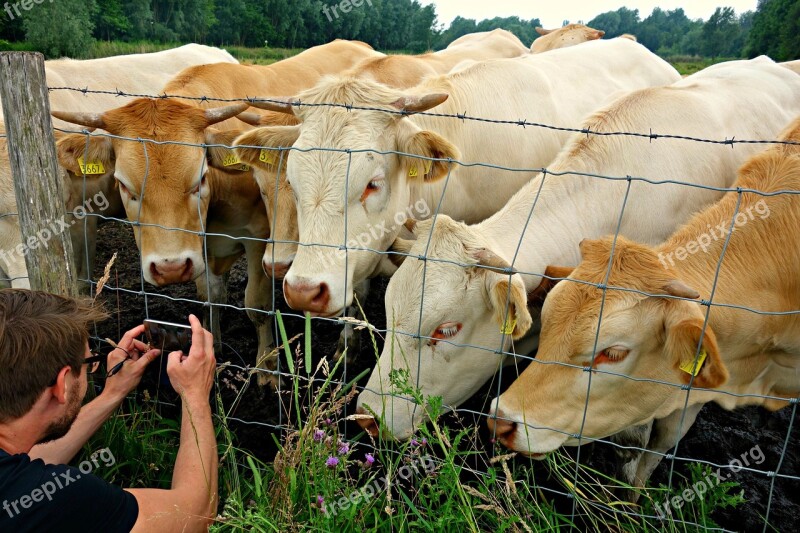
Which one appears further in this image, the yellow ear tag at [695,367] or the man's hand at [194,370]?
the man's hand at [194,370]

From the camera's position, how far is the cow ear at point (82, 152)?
13.6 ft

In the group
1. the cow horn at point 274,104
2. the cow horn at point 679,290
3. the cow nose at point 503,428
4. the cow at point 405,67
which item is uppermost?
the cow at point 405,67

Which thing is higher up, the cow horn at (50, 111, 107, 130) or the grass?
the cow horn at (50, 111, 107, 130)

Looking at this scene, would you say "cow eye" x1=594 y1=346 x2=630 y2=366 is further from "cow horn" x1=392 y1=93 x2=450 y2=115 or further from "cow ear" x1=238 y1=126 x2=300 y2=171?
"cow ear" x1=238 y1=126 x2=300 y2=171

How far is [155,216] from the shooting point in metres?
4.05

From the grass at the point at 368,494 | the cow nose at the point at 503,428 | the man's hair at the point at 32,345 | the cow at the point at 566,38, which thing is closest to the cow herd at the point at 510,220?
the cow nose at the point at 503,428

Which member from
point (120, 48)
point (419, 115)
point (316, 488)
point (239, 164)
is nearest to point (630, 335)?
point (316, 488)

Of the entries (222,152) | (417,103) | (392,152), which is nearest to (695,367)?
(392,152)

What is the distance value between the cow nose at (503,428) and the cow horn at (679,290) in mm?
840

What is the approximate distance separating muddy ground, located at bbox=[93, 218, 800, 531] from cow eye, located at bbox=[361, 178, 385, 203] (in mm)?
1234

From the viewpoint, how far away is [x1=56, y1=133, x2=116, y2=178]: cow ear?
13.6ft

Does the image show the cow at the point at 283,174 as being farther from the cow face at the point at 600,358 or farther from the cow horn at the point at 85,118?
the cow face at the point at 600,358

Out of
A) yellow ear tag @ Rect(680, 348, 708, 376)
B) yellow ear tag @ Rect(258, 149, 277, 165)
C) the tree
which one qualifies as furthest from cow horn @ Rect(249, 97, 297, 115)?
the tree

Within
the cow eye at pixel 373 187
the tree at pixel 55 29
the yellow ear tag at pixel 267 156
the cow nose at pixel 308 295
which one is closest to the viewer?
the cow nose at pixel 308 295
